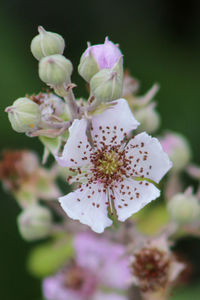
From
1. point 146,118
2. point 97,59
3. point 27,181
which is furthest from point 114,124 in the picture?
point 27,181

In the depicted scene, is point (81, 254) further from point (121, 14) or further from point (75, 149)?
point (121, 14)

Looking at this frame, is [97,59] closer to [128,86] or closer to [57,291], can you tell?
[128,86]

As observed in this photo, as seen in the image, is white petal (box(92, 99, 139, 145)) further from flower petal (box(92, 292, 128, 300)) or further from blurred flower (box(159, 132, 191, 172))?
flower petal (box(92, 292, 128, 300))

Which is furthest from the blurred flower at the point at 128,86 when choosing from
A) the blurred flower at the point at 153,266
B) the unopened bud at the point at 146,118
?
the blurred flower at the point at 153,266

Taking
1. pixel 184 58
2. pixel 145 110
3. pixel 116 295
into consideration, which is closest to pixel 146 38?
pixel 184 58

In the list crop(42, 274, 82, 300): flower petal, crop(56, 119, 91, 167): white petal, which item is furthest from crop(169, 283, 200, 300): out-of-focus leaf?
crop(56, 119, 91, 167): white petal
